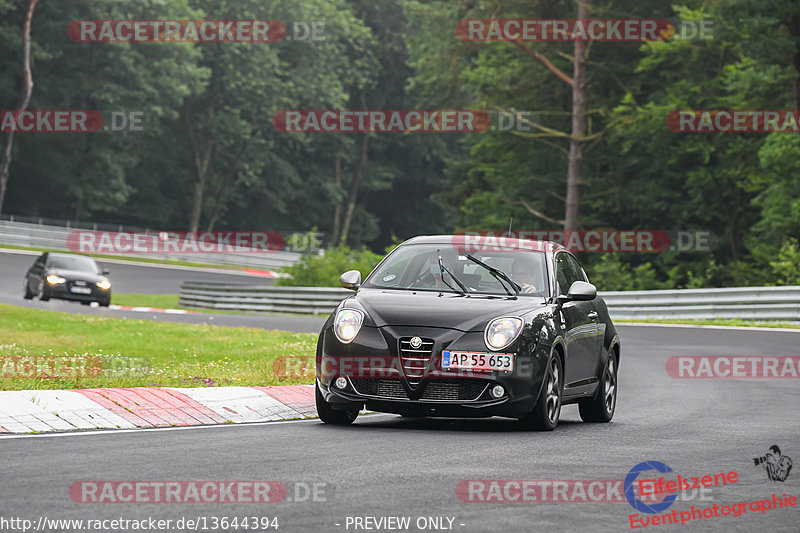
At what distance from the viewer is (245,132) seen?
258 ft

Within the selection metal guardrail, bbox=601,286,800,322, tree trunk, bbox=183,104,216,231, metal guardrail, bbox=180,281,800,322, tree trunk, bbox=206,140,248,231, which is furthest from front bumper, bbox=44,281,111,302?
tree trunk, bbox=206,140,248,231

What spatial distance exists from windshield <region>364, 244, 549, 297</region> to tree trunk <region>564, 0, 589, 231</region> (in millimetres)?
34688

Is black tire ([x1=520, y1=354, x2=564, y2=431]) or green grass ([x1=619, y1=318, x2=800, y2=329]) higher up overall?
black tire ([x1=520, y1=354, x2=564, y2=431])

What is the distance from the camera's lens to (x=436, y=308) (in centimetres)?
1081

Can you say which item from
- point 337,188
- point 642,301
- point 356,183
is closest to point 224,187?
point 337,188

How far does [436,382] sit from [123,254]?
50.9 metres

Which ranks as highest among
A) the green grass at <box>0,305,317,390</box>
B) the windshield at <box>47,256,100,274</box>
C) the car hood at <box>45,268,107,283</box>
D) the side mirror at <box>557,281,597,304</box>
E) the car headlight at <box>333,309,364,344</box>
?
the side mirror at <box>557,281,597,304</box>

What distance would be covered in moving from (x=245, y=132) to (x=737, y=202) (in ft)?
125

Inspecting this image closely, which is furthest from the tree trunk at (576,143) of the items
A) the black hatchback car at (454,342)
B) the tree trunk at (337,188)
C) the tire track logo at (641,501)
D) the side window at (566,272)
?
the tree trunk at (337,188)

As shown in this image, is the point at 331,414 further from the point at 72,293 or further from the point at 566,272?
the point at 72,293

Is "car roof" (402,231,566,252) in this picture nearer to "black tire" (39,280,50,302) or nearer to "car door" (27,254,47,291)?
"black tire" (39,280,50,302)

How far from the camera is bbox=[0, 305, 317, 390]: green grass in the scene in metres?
13.2

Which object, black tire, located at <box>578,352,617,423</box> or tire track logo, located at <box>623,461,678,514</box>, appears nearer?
tire track logo, located at <box>623,461,678,514</box>

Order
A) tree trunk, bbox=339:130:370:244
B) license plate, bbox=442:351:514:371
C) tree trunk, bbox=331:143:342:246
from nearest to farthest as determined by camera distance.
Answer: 1. license plate, bbox=442:351:514:371
2. tree trunk, bbox=331:143:342:246
3. tree trunk, bbox=339:130:370:244
